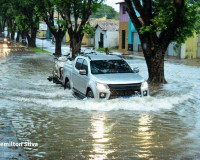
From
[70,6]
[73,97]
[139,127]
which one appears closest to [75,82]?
[73,97]

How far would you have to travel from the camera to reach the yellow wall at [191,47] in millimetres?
38250

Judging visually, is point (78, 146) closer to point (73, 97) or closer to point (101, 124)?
point (101, 124)

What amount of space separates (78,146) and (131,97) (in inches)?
172

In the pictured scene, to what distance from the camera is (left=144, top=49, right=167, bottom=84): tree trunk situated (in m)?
18.2

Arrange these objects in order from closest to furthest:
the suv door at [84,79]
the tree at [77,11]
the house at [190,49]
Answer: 1. the suv door at [84,79]
2. the tree at [77,11]
3. the house at [190,49]

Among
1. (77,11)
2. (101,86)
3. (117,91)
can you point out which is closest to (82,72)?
(101,86)

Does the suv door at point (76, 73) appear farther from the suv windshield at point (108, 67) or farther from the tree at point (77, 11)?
the tree at point (77, 11)

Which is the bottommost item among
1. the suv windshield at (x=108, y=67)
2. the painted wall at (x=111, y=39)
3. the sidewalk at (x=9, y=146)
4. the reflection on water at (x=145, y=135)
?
the reflection on water at (x=145, y=135)

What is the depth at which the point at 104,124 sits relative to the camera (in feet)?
34.3

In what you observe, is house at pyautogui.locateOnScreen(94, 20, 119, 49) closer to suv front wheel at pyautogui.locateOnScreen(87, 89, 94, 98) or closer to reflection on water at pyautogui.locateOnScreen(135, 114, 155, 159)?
suv front wheel at pyautogui.locateOnScreen(87, 89, 94, 98)

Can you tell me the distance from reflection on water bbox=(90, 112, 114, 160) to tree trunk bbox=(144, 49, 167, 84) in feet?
23.7

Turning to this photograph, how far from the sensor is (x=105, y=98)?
12359mm

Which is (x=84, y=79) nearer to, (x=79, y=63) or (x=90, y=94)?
(x=90, y=94)

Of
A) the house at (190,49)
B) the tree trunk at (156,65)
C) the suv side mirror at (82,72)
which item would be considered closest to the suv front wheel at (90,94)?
the suv side mirror at (82,72)
